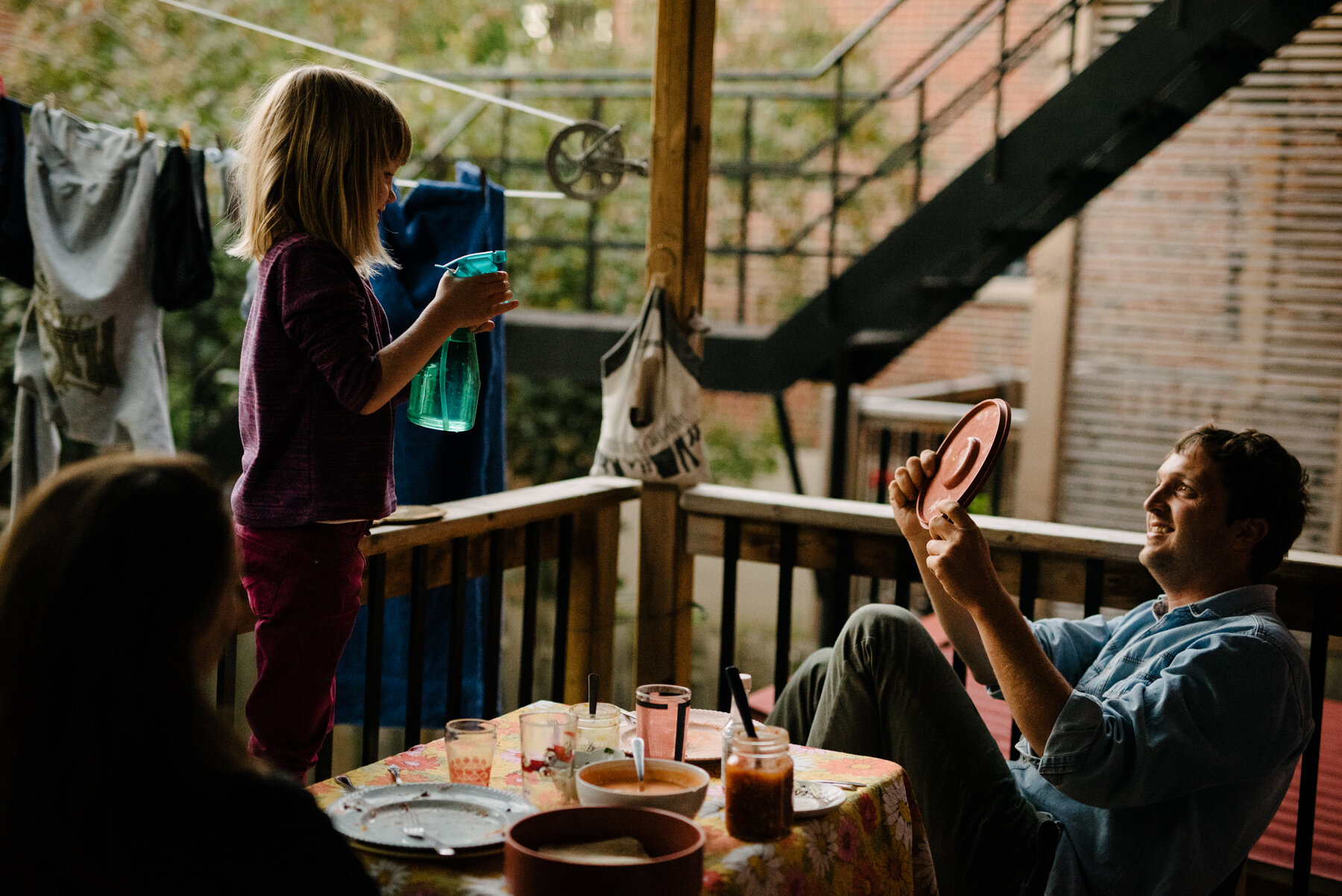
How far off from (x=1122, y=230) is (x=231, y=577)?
669cm

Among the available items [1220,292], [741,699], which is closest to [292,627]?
[741,699]

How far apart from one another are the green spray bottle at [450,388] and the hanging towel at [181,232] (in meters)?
1.32

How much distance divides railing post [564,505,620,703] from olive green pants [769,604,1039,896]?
3.08 feet

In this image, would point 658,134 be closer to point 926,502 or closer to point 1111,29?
point 926,502

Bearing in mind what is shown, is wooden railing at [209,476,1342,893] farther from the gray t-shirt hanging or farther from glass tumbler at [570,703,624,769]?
the gray t-shirt hanging

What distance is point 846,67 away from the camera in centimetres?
877

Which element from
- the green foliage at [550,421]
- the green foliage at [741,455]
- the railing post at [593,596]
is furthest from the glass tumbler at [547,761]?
the green foliage at [741,455]

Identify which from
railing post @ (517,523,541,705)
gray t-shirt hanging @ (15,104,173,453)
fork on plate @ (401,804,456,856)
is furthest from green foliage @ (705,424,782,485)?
fork on plate @ (401,804,456,856)

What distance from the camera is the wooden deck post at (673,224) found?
2.73m

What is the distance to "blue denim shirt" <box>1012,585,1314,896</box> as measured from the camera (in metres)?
1.63

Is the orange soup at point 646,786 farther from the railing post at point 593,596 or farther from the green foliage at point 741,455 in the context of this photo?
the green foliage at point 741,455

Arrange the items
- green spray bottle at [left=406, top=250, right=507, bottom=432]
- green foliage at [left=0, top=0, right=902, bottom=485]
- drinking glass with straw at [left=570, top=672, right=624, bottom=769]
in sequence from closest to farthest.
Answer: drinking glass with straw at [left=570, top=672, right=624, bottom=769] < green spray bottle at [left=406, top=250, right=507, bottom=432] < green foliage at [left=0, top=0, right=902, bottom=485]

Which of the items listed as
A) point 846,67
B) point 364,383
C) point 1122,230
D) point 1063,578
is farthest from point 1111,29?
point 364,383

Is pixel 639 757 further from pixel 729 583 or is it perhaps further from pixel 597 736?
pixel 729 583
